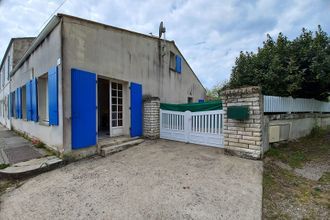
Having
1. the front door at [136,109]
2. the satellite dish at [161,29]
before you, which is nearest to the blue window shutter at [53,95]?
the front door at [136,109]

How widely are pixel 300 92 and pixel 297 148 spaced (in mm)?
2547

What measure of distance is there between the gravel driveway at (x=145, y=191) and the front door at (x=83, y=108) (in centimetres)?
68

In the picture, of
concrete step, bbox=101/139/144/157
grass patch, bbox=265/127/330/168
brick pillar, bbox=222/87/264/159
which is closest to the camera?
brick pillar, bbox=222/87/264/159

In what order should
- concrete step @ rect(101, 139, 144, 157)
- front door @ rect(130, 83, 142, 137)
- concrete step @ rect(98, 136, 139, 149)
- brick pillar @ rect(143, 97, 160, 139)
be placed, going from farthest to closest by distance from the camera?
brick pillar @ rect(143, 97, 160, 139), front door @ rect(130, 83, 142, 137), concrete step @ rect(98, 136, 139, 149), concrete step @ rect(101, 139, 144, 157)

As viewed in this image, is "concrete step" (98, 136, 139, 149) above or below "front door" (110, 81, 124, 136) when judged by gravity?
below

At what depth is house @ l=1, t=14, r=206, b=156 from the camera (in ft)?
14.7

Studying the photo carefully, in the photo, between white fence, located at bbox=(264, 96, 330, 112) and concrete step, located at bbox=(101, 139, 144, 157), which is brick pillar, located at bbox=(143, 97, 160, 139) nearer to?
concrete step, located at bbox=(101, 139, 144, 157)

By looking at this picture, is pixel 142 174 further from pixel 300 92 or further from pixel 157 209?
pixel 300 92

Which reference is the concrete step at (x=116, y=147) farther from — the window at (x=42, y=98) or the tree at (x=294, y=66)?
the tree at (x=294, y=66)

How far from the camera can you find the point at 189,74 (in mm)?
10781

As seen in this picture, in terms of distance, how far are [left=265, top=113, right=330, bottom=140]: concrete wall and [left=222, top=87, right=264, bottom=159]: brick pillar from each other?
0.63 meters

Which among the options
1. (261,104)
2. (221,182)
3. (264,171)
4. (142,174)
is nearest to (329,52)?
(261,104)

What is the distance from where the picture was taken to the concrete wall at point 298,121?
16.2 ft

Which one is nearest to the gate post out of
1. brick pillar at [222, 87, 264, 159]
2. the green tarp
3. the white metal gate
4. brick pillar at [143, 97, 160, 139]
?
the white metal gate
